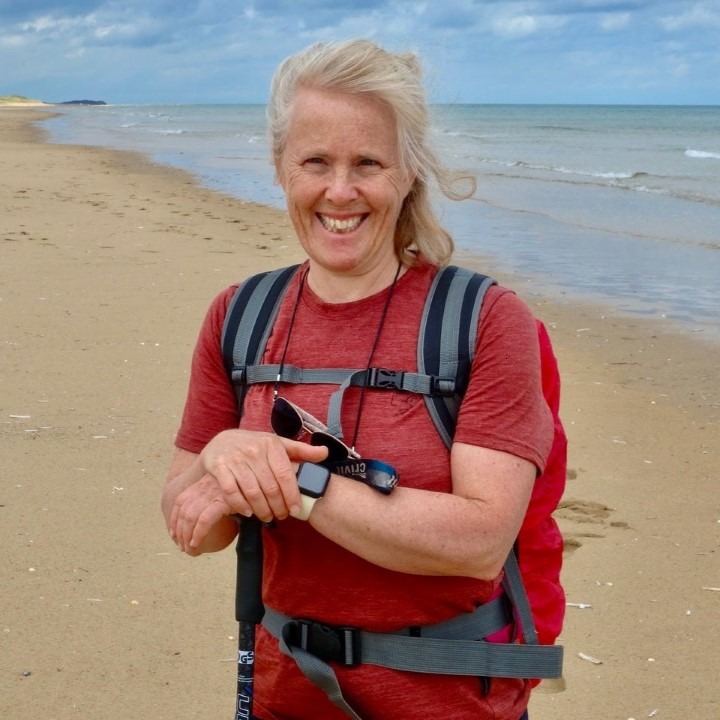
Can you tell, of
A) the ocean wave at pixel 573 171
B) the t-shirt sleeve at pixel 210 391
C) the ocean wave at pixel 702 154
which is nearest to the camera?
the t-shirt sleeve at pixel 210 391

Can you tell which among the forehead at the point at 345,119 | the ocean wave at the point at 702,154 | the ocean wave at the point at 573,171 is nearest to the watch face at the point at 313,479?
the forehead at the point at 345,119

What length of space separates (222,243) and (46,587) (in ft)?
27.9

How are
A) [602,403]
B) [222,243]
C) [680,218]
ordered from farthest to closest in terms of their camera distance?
[680,218]
[222,243]
[602,403]

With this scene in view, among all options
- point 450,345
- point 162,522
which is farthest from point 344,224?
point 162,522

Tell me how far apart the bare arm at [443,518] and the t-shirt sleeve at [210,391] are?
40 centimetres

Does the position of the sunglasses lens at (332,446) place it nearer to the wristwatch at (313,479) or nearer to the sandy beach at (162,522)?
the wristwatch at (313,479)

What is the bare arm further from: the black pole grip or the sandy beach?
the sandy beach

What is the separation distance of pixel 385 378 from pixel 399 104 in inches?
19.6

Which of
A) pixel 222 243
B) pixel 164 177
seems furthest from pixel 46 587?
pixel 164 177

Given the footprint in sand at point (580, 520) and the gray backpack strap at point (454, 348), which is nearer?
the gray backpack strap at point (454, 348)

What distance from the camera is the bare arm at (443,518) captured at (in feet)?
5.71

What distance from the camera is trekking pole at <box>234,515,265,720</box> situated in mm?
1896

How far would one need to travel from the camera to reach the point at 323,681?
1877mm

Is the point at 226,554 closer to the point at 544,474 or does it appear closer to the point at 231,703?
the point at 231,703
